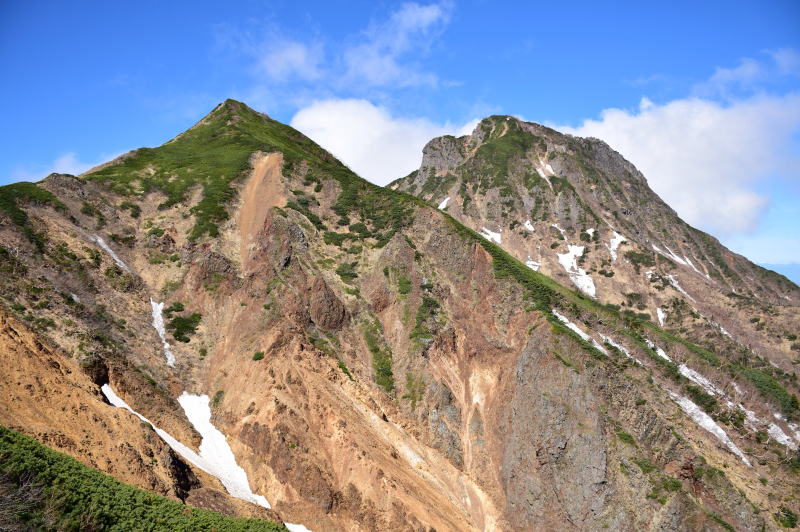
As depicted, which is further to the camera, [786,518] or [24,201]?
[24,201]

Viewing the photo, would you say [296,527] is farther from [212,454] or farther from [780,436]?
[780,436]

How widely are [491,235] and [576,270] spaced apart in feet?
56.8

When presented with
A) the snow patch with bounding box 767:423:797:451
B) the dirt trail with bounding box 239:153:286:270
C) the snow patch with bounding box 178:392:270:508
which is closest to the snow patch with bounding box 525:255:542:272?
the dirt trail with bounding box 239:153:286:270

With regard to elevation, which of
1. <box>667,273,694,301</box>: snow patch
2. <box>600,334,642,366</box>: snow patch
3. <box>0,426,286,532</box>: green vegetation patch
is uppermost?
<box>667,273,694,301</box>: snow patch

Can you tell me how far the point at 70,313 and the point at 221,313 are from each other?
11.6m

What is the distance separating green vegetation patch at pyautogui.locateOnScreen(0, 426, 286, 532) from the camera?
1741cm

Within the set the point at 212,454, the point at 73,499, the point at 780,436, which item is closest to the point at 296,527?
the point at 212,454

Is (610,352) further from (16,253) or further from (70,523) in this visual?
(16,253)

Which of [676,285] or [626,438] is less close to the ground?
[676,285]

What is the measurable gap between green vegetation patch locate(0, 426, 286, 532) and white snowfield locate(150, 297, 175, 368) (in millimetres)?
19823

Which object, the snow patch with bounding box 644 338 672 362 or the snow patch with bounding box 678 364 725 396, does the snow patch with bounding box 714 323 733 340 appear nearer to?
the snow patch with bounding box 644 338 672 362

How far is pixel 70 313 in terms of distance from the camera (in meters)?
36.8

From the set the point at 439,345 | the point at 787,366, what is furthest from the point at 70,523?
the point at 787,366

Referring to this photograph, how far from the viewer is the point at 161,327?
42875 millimetres
